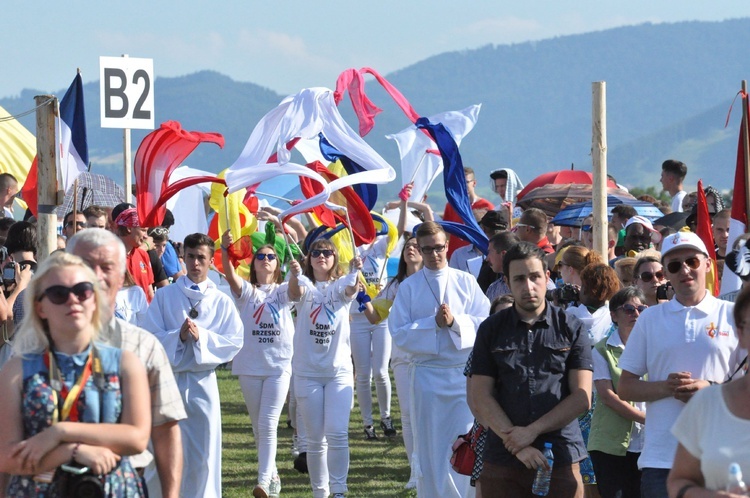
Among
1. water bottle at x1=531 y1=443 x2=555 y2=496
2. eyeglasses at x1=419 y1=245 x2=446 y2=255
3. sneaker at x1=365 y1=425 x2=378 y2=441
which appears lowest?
sneaker at x1=365 y1=425 x2=378 y2=441

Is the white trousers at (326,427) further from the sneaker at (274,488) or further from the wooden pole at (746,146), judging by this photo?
the wooden pole at (746,146)

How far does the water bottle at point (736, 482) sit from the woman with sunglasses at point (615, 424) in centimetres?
282

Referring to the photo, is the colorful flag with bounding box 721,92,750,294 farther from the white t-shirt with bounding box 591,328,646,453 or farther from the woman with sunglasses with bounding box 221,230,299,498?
the woman with sunglasses with bounding box 221,230,299,498

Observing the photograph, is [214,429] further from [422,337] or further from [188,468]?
[422,337]

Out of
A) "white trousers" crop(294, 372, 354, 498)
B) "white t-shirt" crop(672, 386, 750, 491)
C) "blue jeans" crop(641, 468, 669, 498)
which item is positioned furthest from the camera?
"white trousers" crop(294, 372, 354, 498)

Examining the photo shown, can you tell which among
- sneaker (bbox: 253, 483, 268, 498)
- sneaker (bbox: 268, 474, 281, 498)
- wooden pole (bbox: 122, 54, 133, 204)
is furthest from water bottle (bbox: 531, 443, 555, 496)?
wooden pole (bbox: 122, 54, 133, 204)

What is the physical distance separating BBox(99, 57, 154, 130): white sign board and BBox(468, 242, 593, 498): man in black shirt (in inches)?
284

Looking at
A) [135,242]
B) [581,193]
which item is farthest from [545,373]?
[581,193]

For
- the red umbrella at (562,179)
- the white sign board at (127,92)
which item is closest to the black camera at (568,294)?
the white sign board at (127,92)

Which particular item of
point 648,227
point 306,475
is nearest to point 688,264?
point 648,227

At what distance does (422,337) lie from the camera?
831 centimetres

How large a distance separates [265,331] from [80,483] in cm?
558

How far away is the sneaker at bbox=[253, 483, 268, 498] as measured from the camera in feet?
30.3

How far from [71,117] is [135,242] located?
3.63ft
